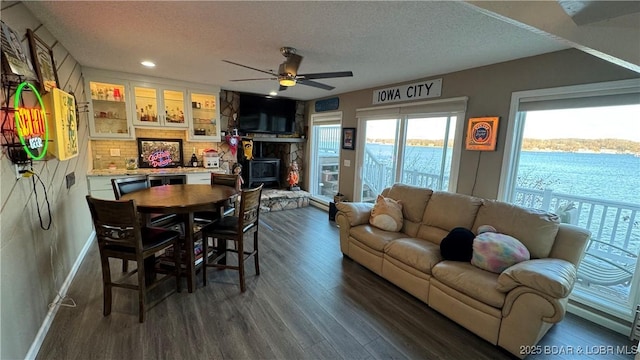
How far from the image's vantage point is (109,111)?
4098 mm

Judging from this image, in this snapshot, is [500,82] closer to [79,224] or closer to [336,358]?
[336,358]

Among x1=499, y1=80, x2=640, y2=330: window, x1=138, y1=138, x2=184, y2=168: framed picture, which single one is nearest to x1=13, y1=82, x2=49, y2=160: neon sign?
x1=138, y1=138, x2=184, y2=168: framed picture

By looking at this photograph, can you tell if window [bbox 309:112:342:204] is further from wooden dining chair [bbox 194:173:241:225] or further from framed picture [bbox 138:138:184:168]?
framed picture [bbox 138:138:184:168]

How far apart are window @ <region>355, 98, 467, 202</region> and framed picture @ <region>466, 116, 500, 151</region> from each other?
0.17 meters

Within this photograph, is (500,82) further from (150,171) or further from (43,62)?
(150,171)

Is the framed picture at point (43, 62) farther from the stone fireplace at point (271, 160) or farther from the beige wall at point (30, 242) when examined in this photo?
the stone fireplace at point (271, 160)

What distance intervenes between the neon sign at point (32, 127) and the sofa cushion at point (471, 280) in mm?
3080

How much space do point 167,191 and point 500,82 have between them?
3.76 metres

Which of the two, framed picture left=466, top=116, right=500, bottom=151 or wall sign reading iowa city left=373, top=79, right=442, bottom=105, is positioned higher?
wall sign reading iowa city left=373, top=79, right=442, bottom=105

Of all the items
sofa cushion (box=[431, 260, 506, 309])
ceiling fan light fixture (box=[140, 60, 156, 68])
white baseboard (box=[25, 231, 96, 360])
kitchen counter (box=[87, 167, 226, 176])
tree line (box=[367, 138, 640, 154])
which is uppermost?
ceiling fan light fixture (box=[140, 60, 156, 68])

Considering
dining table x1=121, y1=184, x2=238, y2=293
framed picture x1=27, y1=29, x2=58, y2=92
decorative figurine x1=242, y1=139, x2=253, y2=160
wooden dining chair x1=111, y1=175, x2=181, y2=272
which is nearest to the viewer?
framed picture x1=27, y1=29, x2=58, y2=92

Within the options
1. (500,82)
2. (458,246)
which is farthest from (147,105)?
(500,82)

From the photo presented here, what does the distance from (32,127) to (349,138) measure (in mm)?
4017

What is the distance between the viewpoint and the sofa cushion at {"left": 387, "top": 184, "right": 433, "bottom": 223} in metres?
3.10
